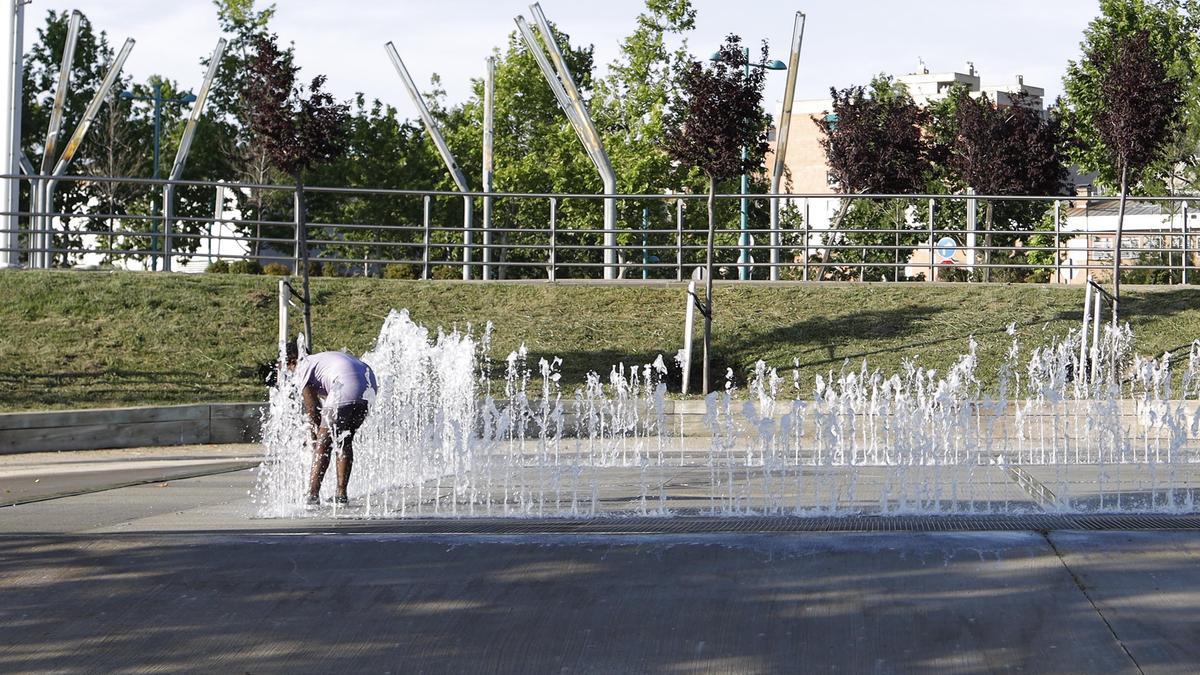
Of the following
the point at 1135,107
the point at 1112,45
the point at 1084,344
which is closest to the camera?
the point at 1084,344

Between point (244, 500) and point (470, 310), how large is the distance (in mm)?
10723

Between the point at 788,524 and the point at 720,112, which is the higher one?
the point at 720,112

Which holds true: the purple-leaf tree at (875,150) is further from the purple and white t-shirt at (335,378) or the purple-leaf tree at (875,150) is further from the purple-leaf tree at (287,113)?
the purple and white t-shirt at (335,378)

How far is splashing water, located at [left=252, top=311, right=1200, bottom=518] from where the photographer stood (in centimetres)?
1009

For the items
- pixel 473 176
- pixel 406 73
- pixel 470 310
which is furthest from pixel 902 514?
pixel 473 176

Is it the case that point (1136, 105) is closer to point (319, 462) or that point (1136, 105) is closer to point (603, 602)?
point (319, 462)

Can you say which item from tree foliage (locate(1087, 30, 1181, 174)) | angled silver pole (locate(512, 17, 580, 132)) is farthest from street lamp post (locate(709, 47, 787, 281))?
tree foliage (locate(1087, 30, 1181, 174))

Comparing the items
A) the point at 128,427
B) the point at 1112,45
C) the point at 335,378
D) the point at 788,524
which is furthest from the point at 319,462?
the point at 1112,45

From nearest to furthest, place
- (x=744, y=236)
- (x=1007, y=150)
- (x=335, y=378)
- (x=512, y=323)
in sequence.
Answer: (x=335, y=378)
(x=512, y=323)
(x=744, y=236)
(x=1007, y=150)

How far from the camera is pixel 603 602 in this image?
6234 mm

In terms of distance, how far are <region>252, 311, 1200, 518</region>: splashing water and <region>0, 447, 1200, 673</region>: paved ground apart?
2.26 m

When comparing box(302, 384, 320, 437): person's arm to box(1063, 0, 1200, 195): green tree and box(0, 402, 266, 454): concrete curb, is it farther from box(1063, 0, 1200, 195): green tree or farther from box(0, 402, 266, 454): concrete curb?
box(1063, 0, 1200, 195): green tree

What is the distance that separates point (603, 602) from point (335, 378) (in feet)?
12.6

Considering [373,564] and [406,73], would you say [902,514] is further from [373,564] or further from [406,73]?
[406,73]
